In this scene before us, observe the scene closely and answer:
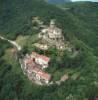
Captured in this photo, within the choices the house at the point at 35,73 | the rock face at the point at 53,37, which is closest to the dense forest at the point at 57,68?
the house at the point at 35,73

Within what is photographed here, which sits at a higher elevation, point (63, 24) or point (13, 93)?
point (63, 24)

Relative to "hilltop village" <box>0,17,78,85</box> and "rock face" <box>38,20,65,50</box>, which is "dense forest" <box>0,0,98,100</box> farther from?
"rock face" <box>38,20,65,50</box>

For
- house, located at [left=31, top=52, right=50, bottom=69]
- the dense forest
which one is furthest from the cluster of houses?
the dense forest

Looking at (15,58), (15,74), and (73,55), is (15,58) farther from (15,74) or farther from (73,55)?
(73,55)

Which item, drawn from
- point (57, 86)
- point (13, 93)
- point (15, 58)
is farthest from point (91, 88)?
point (15, 58)

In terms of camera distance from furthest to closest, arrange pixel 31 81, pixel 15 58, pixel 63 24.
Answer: pixel 63 24
pixel 15 58
pixel 31 81

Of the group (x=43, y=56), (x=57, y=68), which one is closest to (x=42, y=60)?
(x=43, y=56)
